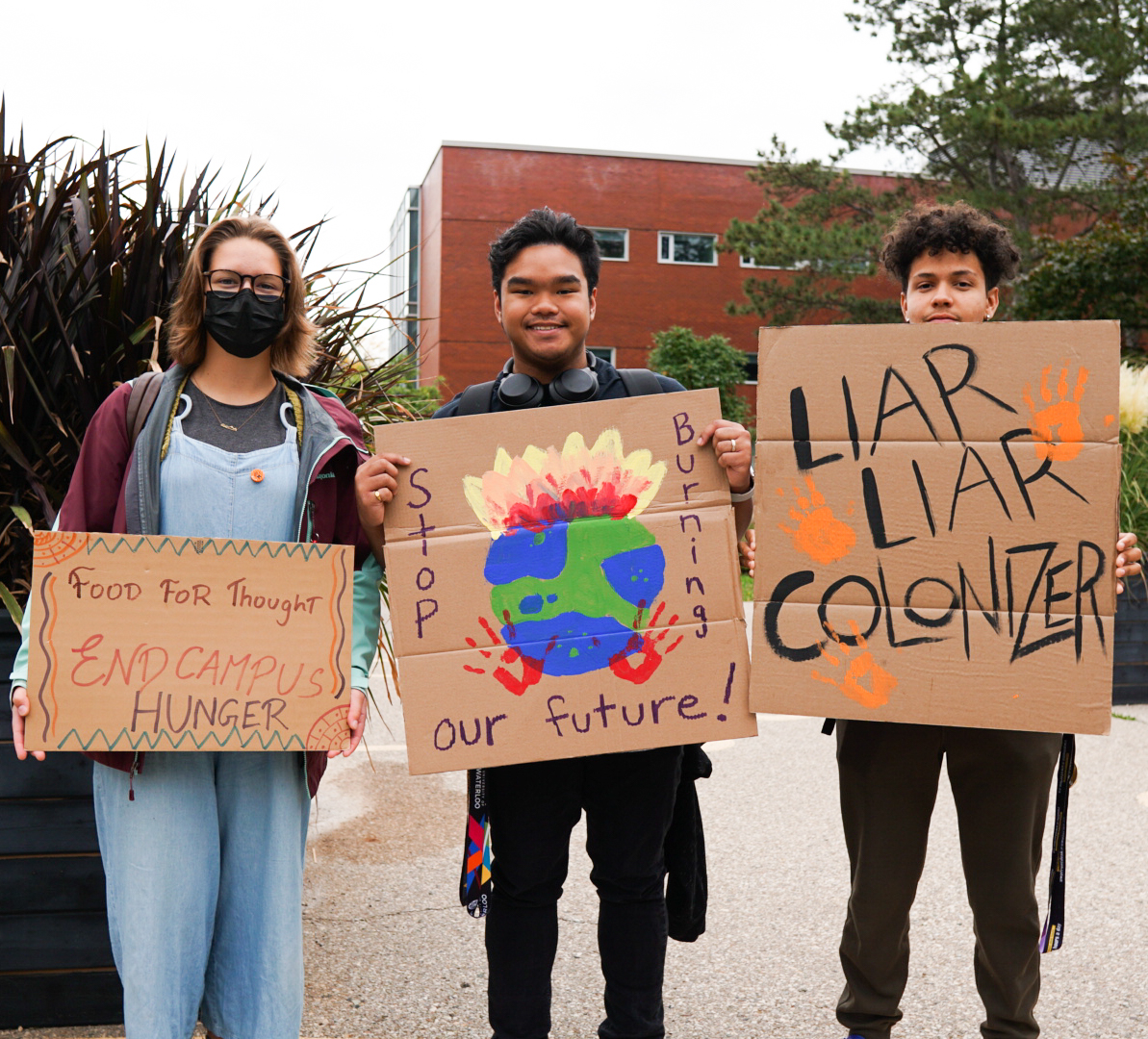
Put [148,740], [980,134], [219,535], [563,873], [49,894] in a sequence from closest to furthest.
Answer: [148,740], [219,535], [563,873], [49,894], [980,134]

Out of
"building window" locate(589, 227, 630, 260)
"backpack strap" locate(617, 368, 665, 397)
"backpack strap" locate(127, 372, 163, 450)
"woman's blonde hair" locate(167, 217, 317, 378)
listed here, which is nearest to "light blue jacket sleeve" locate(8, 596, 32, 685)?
"backpack strap" locate(127, 372, 163, 450)

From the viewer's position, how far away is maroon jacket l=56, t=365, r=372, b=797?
2.01 meters

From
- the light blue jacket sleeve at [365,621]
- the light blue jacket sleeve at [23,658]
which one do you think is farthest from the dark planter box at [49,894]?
the light blue jacket sleeve at [365,621]

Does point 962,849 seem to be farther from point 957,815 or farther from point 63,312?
point 63,312

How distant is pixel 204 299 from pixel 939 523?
5.25 ft

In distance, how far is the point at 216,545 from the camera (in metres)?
1.99

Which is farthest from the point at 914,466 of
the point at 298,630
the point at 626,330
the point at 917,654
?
the point at 626,330

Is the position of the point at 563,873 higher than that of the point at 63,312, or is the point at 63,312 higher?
the point at 63,312

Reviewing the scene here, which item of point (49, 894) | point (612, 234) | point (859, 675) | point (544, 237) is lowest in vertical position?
point (49, 894)

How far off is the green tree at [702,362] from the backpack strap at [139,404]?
22.1m

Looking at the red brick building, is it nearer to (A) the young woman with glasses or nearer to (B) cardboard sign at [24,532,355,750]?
(A) the young woman with glasses

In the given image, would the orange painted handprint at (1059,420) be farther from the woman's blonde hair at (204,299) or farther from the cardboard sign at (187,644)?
the woman's blonde hair at (204,299)

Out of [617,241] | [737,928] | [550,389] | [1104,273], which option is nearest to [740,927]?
[737,928]

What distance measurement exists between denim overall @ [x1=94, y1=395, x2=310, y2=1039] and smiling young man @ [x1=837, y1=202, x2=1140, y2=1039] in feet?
4.16
